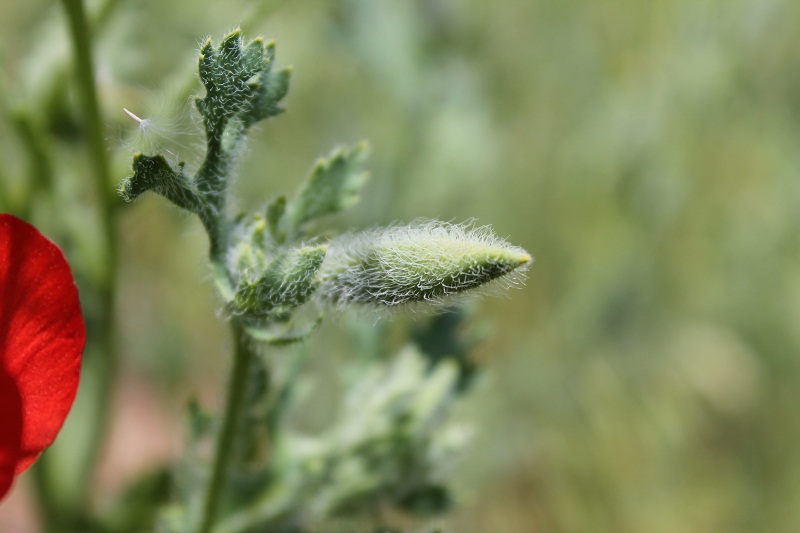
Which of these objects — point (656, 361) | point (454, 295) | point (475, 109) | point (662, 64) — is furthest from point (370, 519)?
point (662, 64)

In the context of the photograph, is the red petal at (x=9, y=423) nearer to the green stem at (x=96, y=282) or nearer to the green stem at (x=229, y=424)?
the green stem at (x=229, y=424)

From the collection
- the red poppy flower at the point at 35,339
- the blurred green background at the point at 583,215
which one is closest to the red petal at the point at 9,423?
the red poppy flower at the point at 35,339

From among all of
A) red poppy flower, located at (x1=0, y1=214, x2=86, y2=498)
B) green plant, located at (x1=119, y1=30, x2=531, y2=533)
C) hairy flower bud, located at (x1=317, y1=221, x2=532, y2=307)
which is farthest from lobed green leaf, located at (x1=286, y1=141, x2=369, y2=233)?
red poppy flower, located at (x1=0, y1=214, x2=86, y2=498)

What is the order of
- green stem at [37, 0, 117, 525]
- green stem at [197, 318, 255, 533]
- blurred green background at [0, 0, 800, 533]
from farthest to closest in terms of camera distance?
1. blurred green background at [0, 0, 800, 533]
2. green stem at [37, 0, 117, 525]
3. green stem at [197, 318, 255, 533]

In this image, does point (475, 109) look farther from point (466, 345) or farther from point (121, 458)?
point (121, 458)

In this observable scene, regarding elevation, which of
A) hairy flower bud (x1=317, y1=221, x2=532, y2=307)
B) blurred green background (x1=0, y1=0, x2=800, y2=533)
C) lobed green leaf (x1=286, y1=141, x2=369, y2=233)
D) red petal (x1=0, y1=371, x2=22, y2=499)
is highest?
blurred green background (x1=0, y1=0, x2=800, y2=533)

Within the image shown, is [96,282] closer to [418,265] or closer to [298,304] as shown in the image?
[298,304]

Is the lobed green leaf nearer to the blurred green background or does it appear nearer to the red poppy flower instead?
the red poppy flower
